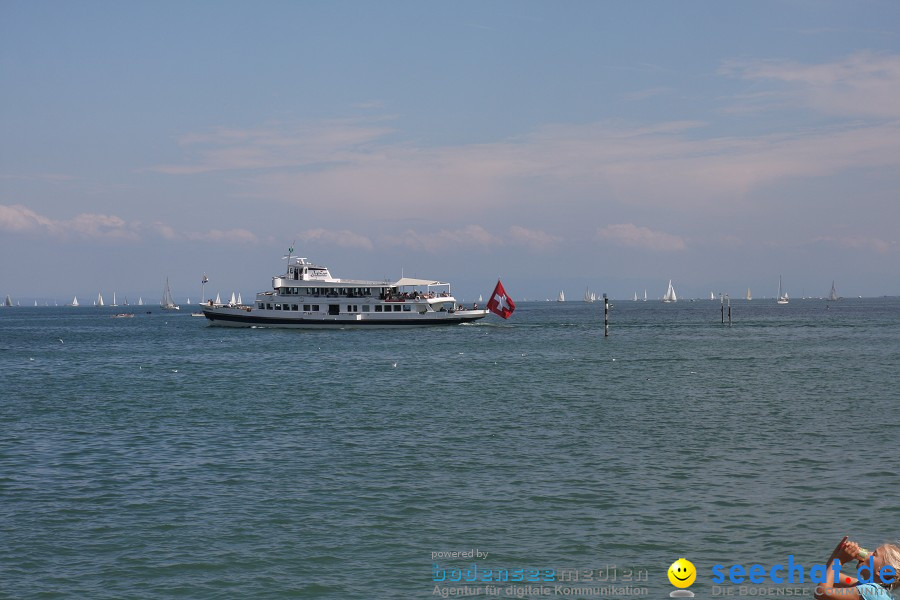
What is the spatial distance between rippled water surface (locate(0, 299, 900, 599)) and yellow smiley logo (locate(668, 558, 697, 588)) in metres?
0.20

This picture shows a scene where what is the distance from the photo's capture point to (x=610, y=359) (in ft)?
221

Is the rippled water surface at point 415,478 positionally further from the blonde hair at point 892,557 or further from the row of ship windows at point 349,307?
the row of ship windows at point 349,307

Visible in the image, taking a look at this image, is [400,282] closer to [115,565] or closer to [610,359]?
[610,359]

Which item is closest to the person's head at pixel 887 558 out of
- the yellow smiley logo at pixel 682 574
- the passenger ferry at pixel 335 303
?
the yellow smiley logo at pixel 682 574

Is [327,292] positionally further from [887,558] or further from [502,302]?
[887,558]

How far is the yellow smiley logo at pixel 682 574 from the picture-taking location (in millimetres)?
14734

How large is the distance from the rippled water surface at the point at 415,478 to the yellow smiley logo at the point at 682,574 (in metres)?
0.20

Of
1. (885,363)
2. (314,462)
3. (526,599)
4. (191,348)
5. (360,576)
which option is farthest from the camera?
(191,348)

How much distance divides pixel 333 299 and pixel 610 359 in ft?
149

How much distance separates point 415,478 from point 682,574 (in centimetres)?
966

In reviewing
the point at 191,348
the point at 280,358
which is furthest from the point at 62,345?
the point at 280,358

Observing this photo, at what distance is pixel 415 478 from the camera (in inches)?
909

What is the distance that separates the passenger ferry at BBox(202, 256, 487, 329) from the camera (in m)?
103

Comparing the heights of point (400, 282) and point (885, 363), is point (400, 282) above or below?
above
